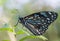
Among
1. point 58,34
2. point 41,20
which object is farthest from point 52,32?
point 41,20

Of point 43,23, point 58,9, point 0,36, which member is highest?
point 58,9

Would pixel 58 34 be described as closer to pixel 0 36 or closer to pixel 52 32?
pixel 52 32

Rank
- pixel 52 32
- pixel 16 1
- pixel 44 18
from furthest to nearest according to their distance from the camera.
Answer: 1. pixel 52 32
2. pixel 16 1
3. pixel 44 18

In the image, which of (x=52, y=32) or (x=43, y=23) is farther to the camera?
(x=52, y=32)

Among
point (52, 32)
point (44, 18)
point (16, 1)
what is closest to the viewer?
point (44, 18)

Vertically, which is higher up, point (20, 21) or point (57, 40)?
point (57, 40)

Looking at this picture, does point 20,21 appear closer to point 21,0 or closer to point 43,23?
point 43,23
